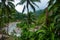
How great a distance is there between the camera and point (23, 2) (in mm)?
41469

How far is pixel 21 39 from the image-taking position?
29.9m

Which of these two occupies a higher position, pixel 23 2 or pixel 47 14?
pixel 47 14

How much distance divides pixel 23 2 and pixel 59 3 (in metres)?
26.9

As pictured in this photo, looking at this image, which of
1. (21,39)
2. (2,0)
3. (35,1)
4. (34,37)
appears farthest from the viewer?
(35,1)

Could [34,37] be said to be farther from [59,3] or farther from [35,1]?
[35,1]

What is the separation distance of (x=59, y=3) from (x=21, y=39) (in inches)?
622

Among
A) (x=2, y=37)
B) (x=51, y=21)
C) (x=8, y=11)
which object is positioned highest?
(x=51, y=21)

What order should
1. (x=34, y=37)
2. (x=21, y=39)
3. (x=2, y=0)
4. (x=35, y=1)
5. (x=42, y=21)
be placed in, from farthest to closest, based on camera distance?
1. (x=35, y=1)
2. (x=2, y=0)
3. (x=21, y=39)
4. (x=34, y=37)
5. (x=42, y=21)

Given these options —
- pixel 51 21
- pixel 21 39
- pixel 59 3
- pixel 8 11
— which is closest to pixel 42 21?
pixel 51 21

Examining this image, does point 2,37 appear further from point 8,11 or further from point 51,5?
point 51,5

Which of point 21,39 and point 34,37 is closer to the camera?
point 34,37

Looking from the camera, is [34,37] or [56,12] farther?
[34,37]

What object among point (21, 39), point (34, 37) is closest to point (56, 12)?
point (34, 37)

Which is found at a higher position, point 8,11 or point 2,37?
point 8,11
